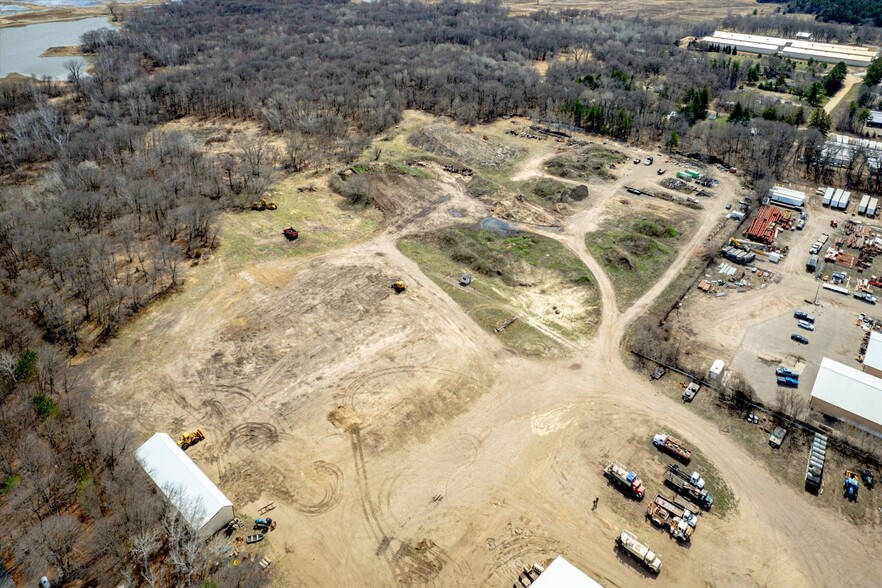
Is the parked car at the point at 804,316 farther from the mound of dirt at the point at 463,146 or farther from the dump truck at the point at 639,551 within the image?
A: the mound of dirt at the point at 463,146

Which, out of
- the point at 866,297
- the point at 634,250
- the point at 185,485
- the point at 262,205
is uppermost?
the point at 262,205

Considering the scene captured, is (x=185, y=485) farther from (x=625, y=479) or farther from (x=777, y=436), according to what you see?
(x=777, y=436)

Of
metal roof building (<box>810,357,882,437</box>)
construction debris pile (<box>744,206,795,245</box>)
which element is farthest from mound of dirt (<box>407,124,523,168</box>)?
metal roof building (<box>810,357,882,437</box>)

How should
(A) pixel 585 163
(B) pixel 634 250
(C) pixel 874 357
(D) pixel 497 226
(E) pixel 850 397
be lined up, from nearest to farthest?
(E) pixel 850 397
(C) pixel 874 357
(B) pixel 634 250
(D) pixel 497 226
(A) pixel 585 163

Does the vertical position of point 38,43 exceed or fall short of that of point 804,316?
it exceeds it

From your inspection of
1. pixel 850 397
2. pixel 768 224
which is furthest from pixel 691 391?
pixel 768 224

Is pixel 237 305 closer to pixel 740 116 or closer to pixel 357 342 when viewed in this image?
pixel 357 342

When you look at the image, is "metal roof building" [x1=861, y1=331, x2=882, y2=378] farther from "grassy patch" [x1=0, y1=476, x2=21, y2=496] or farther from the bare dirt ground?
Answer: "grassy patch" [x1=0, y1=476, x2=21, y2=496]
